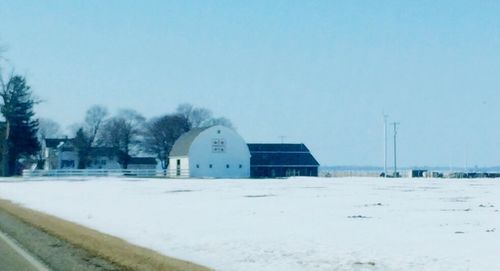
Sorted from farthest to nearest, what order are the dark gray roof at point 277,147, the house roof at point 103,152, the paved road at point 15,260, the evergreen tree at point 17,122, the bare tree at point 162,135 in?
the bare tree at point 162,135 → the house roof at point 103,152 → the dark gray roof at point 277,147 → the evergreen tree at point 17,122 → the paved road at point 15,260

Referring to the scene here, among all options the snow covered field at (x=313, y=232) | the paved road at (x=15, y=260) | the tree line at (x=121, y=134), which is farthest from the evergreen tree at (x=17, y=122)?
the paved road at (x=15, y=260)

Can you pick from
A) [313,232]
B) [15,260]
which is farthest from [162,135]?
[15,260]

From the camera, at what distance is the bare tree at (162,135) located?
136 metres

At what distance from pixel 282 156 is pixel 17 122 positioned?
3802 centimetres

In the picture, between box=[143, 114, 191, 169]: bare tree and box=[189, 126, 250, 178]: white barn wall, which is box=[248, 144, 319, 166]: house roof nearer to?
box=[189, 126, 250, 178]: white barn wall

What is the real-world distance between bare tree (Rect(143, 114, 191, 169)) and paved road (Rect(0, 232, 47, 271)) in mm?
114284

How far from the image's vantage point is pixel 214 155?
109812 mm

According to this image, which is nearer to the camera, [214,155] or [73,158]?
[214,155]

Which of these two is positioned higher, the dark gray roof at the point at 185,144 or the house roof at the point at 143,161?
the dark gray roof at the point at 185,144

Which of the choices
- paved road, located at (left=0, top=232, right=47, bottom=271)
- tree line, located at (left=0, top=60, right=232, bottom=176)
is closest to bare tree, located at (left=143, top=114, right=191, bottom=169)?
tree line, located at (left=0, top=60, right=232, bottom=176)

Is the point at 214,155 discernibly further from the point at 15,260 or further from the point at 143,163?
the point at 15,260

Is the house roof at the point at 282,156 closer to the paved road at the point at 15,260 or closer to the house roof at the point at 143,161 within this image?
the house roof at the point at 143,161

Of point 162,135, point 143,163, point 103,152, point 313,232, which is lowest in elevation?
point 313,232

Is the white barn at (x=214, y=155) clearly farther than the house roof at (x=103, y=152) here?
No
